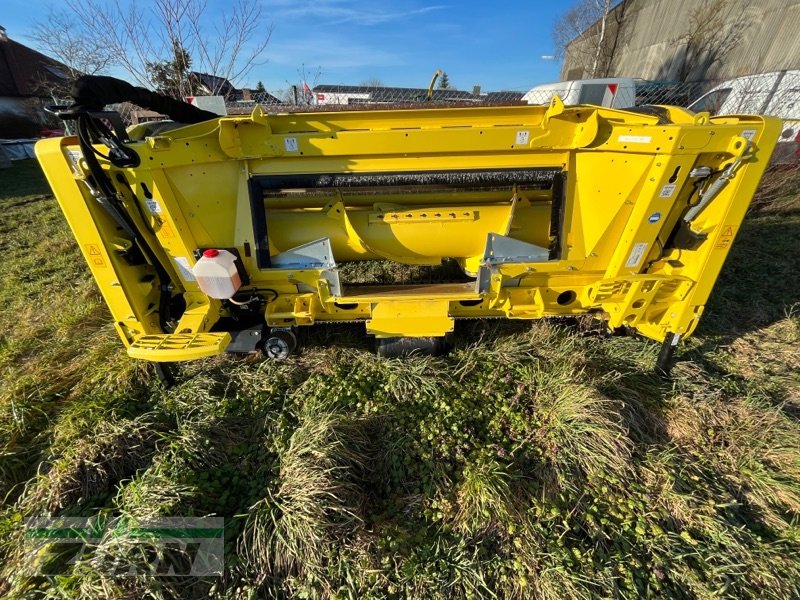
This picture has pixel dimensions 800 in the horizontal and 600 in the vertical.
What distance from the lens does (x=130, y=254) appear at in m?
2.56

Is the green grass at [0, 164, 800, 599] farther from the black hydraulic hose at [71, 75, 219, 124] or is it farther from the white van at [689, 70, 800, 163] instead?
the white van at [689, 70, 800, 163]

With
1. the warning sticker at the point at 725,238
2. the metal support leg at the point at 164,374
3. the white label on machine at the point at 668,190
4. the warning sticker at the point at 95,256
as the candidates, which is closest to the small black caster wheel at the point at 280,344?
the metal support leg at the point at 164,374

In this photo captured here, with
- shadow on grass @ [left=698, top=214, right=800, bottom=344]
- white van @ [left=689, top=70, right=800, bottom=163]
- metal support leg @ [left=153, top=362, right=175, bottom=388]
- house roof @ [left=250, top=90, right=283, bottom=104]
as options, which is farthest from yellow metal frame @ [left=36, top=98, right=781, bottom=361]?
house roof @ [left=250, top=90, right=283, bottom=104]

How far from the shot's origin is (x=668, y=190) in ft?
7.85

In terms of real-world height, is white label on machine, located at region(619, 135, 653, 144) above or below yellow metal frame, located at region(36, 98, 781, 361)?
above

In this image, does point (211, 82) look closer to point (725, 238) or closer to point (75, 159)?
point (75, 159)

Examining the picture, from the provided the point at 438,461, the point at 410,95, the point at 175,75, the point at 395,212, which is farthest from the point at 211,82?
the point at 438,461

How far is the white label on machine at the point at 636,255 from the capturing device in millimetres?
2607

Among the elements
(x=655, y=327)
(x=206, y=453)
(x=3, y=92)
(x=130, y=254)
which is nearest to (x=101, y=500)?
(x=206, y=453)

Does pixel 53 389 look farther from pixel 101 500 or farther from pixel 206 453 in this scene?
pixel 206 453

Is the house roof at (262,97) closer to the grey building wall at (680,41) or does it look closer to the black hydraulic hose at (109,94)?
the black hydraulic hose at (109,94)

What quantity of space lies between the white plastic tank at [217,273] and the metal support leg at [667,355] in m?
3.18

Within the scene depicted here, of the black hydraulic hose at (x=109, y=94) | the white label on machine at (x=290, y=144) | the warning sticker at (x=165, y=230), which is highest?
the black hydraulic hose at (x=109, y=94)

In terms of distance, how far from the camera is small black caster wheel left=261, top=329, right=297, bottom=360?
3008 millimetres
